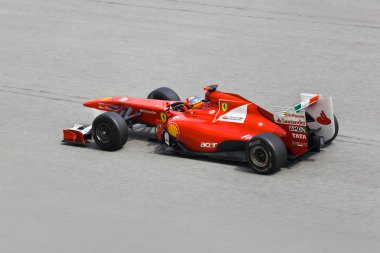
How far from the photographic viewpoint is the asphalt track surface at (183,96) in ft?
29.6

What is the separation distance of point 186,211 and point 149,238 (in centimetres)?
79

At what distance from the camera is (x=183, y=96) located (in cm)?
1425

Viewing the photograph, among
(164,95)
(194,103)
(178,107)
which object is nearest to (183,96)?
(164,95)

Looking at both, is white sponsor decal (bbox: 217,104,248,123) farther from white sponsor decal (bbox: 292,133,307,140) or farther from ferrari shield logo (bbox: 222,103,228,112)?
white sponsor decal (bbox: 292,133,307,140)

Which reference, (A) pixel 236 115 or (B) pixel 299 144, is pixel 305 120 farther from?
(A) pixel 236 115

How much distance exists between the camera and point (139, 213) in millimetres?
9469

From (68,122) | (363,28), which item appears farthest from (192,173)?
(363,28)

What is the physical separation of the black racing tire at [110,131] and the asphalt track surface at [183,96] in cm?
14

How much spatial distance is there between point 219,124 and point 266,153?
3.23ft

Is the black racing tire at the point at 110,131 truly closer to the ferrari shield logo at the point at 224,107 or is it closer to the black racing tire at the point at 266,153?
the ferrari shield logo at the point at 224,107

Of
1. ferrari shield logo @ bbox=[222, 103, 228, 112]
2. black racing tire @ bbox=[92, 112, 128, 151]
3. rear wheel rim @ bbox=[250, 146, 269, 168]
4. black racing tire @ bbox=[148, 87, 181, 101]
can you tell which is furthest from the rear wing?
black racing tire @ bbox=[148, 87, 181, 101]

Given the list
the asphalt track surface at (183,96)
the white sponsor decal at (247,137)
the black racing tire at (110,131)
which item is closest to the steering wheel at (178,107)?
the asphalt track surface at (183,96)

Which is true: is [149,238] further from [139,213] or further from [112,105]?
[112,105]

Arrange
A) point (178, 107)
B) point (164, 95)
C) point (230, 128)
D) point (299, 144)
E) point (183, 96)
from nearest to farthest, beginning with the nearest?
1. point (299, 144)
2. point (230, 128)
3. point (178, 107)
4. point (164, 95)
5. point (183, 96)
